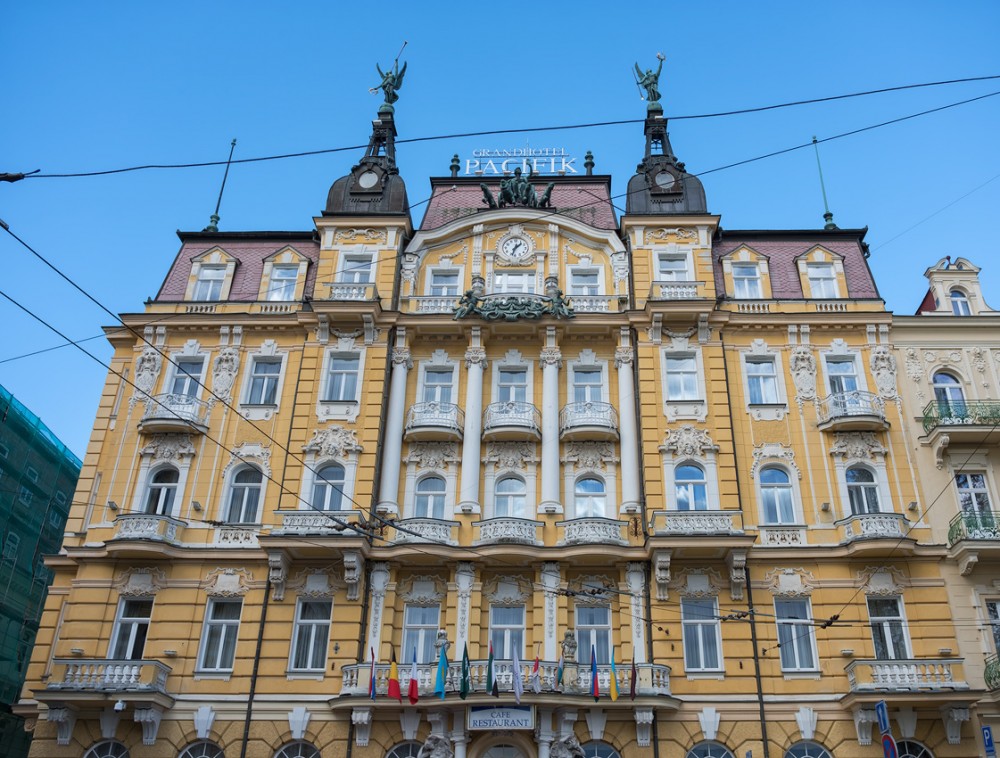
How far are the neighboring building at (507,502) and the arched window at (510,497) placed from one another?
94 mm

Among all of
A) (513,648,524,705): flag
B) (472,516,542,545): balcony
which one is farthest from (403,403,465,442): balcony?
(513,648,524,705): flag

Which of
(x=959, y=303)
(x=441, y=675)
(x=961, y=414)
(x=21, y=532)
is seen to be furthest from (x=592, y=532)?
(x=21, y=532)

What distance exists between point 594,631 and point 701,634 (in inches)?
127

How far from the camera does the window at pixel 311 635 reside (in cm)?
2695

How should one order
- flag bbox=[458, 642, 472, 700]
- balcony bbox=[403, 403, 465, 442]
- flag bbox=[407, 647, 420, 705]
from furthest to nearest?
balcony bbox=[403, 403, 465, 442] < flag bbox=[407, 647, 420, 705] < flag bbox=[458, 642, 472, 700]

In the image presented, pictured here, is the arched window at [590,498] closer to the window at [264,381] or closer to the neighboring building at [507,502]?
the neighboring building at [507,502]

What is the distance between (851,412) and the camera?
96.8ft

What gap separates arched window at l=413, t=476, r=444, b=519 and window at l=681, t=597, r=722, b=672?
8.39 meters

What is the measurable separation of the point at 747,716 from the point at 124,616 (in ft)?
63.1

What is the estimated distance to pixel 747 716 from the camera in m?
A: 25.6

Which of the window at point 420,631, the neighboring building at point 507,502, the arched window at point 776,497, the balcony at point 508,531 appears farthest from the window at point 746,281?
the window at point 420,631

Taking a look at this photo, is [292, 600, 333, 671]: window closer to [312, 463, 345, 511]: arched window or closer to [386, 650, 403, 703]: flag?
[386, 650, 403, 703]: flag

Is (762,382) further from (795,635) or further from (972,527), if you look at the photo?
(795,635)

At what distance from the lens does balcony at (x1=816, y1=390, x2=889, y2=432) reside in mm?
29281
